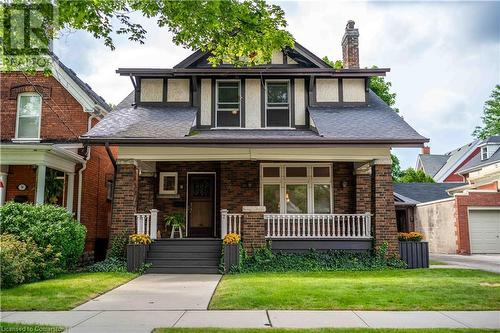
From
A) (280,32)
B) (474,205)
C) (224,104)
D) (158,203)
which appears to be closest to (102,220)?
(158,203)

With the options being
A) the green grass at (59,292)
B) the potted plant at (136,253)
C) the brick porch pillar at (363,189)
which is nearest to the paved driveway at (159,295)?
the green grass at (59,292)

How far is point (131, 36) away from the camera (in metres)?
8.62

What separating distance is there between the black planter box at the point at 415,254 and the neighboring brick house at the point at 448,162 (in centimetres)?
2194

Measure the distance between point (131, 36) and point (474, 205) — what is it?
18.3 m

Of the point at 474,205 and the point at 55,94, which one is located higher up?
the point at 55,94

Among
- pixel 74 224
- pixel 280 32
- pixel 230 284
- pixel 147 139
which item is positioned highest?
pixel 280 32

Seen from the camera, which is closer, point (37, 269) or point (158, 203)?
point (37, 269)

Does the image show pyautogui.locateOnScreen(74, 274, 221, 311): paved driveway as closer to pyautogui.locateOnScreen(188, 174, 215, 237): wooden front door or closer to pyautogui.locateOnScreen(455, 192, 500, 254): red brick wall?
pyautogui.locateOnScreen(188, 174, 215, 237): wooden front door

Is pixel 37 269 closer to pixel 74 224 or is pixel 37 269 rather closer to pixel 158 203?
pixel 74 224

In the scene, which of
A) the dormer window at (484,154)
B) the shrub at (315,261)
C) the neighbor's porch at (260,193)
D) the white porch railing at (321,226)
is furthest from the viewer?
the dormer window at (484,154)

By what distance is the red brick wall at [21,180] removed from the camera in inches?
547

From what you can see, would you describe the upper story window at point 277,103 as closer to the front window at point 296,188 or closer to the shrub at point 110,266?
the front window at point 296,188

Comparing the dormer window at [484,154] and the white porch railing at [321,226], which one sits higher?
the dormer window at [484,154]

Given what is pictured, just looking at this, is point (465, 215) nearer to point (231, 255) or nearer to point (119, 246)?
point (231, 255)
